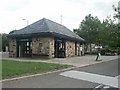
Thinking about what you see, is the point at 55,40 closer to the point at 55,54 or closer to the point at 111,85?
the point at 55,54

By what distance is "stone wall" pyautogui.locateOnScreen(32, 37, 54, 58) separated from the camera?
2937cm

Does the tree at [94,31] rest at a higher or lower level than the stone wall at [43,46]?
higher

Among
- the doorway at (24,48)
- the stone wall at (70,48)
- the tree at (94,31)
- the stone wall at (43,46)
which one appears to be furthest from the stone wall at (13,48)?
the tree at (94,31)

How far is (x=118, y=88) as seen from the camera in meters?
10.7

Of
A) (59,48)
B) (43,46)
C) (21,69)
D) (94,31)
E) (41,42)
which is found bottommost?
(21,69)

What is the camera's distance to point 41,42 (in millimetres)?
30172

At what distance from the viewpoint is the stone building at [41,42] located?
29.6 m

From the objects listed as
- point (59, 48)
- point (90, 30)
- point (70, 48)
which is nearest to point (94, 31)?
point (90, 30)

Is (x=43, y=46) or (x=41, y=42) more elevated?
(x=41, y=42)

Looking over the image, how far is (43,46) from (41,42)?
586mm

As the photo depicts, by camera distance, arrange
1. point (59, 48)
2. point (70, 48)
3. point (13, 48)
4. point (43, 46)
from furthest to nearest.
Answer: point (70, 48) → point (13, 48) → point (59, 48) → point (43, 46)

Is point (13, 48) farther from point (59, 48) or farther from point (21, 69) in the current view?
point (21, 69)

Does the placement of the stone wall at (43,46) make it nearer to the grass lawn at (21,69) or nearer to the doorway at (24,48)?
the doorway at (24,48)

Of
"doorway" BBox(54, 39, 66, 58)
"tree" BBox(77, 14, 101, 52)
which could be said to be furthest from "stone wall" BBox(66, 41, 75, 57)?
"tree" BBox(77, 14, 101, 52)
